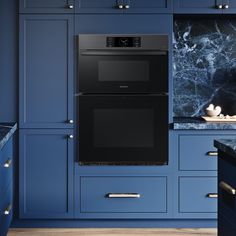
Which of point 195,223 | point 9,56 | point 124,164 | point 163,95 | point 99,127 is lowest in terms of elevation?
point 195,223

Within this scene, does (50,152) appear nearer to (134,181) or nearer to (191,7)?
(134,181)

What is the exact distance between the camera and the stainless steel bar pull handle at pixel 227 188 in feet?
6.70

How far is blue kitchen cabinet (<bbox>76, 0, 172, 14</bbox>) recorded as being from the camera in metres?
3.59

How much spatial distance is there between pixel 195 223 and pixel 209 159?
521mm

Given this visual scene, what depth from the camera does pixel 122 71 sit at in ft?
11.8

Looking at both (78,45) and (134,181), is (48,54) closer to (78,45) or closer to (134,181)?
(78,45)

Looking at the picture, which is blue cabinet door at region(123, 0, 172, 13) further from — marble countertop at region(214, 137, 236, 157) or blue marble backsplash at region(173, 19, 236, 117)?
A: marble countertop at region(214, 137, 236, 157)

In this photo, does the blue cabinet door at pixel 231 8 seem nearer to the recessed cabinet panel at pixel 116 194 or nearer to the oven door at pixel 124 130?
the oven door at pixel 124 130

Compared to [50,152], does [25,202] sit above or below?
below

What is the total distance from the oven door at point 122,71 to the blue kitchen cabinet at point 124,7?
0.31 metres

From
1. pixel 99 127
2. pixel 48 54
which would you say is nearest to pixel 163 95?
pixel 99 127

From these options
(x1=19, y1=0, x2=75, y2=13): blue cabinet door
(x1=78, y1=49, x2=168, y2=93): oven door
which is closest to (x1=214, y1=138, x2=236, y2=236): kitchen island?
(x1=78, y1=49, x2=168, y2=93): oven door

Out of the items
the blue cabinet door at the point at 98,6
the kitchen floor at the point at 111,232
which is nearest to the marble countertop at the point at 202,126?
the kitchen floor at the point at 111,232

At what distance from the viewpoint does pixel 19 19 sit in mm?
3582
